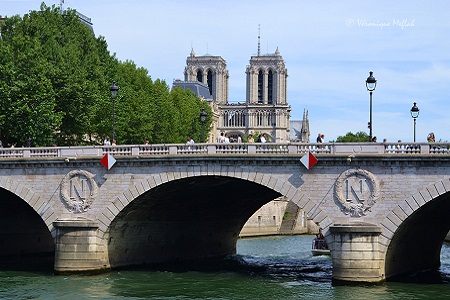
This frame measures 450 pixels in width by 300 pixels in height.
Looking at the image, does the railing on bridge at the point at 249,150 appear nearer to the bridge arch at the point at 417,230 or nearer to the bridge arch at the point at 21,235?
the bridge arch at the point at 417,230

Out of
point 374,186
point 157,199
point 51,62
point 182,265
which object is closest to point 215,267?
point 182,265

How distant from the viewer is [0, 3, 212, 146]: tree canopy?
189 ft

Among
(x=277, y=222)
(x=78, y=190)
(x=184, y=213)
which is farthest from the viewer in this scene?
(x=277, y=222)

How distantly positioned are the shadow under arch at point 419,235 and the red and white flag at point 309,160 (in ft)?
14.4

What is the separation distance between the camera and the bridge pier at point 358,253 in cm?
4150

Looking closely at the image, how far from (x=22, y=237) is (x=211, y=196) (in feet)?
44.4

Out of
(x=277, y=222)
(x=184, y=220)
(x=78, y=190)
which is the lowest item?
(x=184, y=220)

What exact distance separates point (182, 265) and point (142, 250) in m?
2.98

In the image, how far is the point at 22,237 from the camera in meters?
58.3

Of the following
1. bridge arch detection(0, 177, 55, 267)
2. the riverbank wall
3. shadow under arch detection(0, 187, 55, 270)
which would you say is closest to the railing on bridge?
bridge arch detection(0, 177, 55, 267)

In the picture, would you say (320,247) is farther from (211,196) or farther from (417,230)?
(417,230)

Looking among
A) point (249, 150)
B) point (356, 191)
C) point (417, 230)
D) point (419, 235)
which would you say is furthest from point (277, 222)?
point (356, 191)

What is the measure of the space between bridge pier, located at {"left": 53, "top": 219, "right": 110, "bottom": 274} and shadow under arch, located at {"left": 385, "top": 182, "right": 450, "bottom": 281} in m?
14.9

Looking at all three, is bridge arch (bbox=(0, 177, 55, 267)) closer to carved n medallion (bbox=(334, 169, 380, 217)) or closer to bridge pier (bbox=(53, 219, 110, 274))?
bridge pier (bbox=(53, 219, 110, 274))
